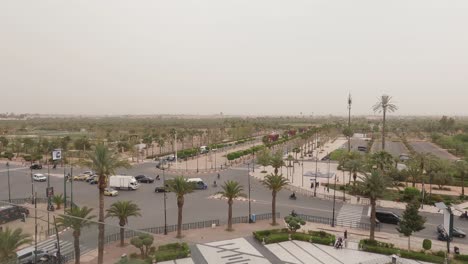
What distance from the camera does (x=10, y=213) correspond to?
33.4m

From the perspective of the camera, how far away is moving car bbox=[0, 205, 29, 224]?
3241 centimetres

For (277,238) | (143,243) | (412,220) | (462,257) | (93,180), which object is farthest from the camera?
(93,180)

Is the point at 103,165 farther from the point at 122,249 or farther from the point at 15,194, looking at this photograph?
the point at 15,194

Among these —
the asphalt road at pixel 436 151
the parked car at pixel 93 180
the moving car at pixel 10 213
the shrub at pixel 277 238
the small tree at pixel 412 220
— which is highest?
the small tree at pixel 412 220

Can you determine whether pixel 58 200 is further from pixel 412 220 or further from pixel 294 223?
pixel 412 220

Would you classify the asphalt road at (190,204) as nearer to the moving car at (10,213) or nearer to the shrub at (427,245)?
the shrub at (427,245)

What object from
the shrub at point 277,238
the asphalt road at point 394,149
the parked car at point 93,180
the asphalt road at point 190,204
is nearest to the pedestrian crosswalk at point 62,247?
the asphalt road at point 190,204

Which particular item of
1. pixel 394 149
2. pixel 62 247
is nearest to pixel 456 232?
pixel 62 247

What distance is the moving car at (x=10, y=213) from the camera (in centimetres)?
3241

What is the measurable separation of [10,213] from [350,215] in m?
34.0

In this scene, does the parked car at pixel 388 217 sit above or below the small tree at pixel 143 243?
below

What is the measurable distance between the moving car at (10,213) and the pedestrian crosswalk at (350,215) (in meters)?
30.7

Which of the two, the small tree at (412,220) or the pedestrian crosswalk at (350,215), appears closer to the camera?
the small tree at (412,220)

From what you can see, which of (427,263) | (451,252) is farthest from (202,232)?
(451,252)
